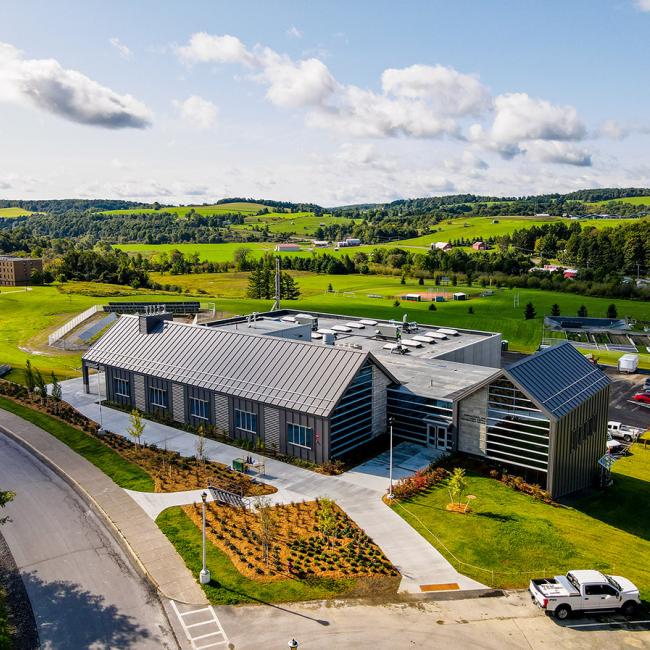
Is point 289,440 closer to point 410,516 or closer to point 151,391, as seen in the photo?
point 410,516

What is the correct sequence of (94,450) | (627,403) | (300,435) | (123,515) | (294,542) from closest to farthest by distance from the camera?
(294,542), (123,515), (300,435), (94,450), (627,403)

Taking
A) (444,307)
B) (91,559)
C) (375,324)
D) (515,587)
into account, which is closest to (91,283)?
(444,307)

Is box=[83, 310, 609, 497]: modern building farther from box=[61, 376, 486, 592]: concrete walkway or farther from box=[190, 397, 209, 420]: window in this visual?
box=[61, 376, 486, 592]: concrete walkway

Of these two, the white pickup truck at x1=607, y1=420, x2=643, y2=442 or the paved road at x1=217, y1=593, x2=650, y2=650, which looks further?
the white pickup truck at x1=607, y1=420, x2=643, y2=442

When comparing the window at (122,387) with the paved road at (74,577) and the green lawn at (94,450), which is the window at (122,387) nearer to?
the green lawn at (94,450)

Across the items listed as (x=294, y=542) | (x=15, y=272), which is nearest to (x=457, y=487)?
(x=294, y=542)

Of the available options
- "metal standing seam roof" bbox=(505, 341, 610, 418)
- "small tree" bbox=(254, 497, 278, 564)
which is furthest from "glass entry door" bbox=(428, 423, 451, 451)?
"small tree" bbox=(254, 497, 278, 564)

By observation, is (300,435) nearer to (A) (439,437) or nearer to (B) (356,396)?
(B) (356,396)
